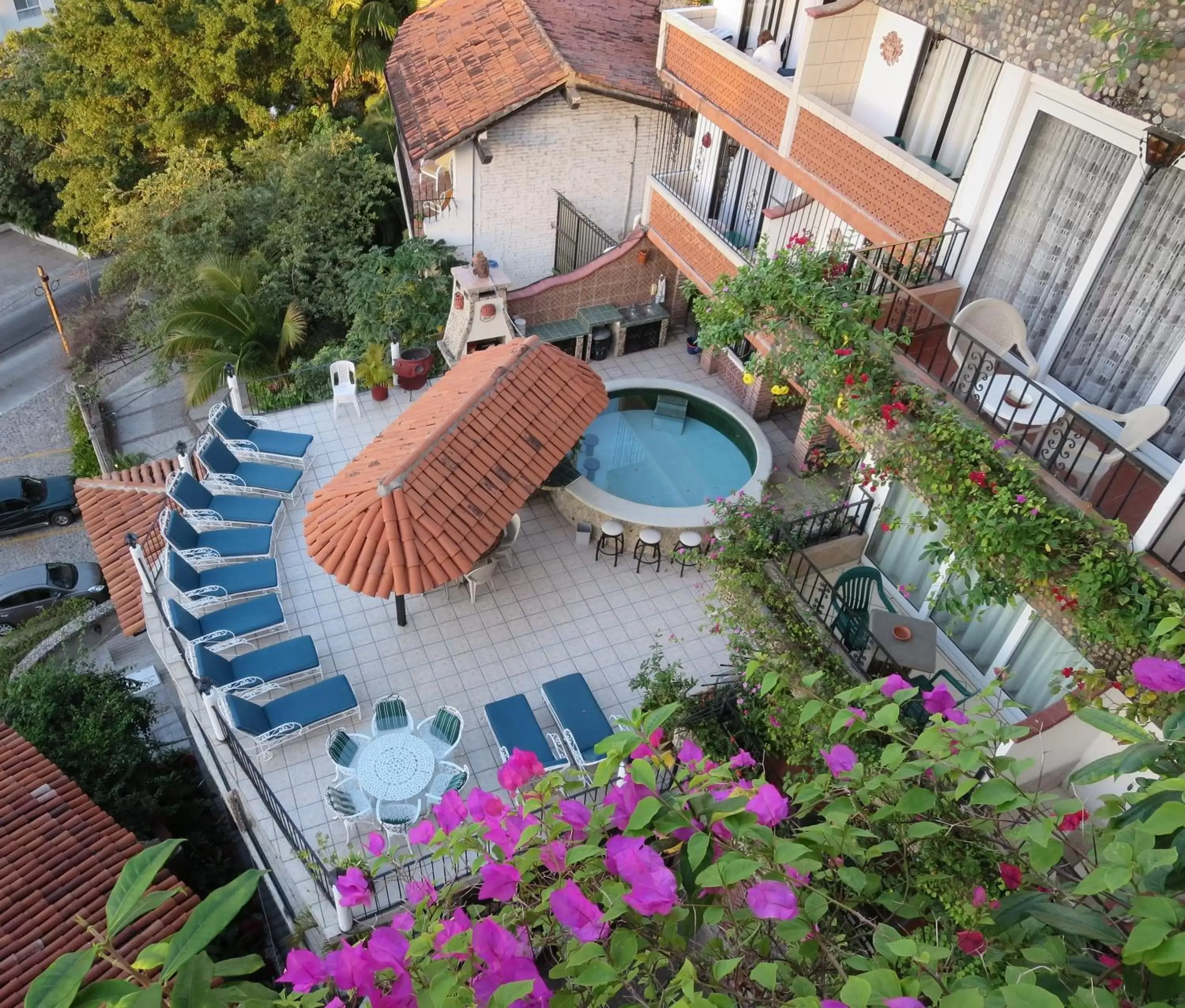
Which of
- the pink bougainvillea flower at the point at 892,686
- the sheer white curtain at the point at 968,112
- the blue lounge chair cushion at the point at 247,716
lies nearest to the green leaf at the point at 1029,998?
the pink bougainvillea flower at the point at 892,686

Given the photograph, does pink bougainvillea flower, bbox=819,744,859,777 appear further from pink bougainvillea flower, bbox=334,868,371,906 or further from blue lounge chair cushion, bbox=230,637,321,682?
blue lounge chair cushion, bbox=230,637,321,682

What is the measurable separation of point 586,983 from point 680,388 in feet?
45.8

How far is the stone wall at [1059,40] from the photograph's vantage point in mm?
6824

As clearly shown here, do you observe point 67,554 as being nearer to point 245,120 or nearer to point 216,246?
point 216,246

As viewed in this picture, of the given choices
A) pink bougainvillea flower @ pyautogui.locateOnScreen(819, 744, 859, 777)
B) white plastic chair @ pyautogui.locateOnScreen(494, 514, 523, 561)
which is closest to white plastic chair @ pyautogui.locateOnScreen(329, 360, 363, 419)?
white plastic chair @ pyautogui.locateOnScreen(494, 514, 523, 561)

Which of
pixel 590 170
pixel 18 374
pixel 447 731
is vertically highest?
pixel 590 170

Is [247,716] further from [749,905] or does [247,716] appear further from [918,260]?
[918,260]

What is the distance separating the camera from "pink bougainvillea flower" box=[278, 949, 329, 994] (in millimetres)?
3686

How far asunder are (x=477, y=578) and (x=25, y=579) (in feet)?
43.8

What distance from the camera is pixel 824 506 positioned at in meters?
13.9

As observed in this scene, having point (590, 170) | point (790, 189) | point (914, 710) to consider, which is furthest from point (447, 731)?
point (590, 170)

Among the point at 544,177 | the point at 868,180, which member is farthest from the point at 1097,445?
the point at 544,177

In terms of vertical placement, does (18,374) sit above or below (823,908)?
below

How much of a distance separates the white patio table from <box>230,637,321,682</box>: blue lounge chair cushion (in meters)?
1.62
